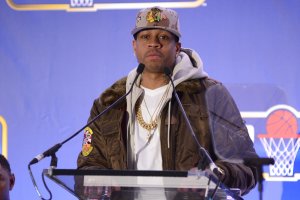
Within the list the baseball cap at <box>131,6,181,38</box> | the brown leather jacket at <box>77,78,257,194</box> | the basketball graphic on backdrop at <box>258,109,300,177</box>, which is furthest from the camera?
the basketball graphic on backdrop at <box>258,109,300,177</box>

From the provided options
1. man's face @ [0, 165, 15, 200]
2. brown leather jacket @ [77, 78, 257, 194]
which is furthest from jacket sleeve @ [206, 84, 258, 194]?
man's face @ [0, 165, 15, 200]

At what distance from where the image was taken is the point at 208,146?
2.45 meters

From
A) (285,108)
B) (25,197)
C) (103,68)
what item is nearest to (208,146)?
(285,108)

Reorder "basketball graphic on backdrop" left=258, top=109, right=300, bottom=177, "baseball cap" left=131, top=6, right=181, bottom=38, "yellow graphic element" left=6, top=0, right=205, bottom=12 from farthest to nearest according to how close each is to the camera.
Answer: "yellow graphic element" left=6, top=0, right=205, bottom=12
"basketball graphic on backdrop" left=258, top=109, right=300, bottom=177
"baseball cap" left=131, top=6, right=181, bottom=38

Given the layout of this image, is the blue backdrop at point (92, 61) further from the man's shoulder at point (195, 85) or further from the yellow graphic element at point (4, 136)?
the man's shoulder at point (195, 85)

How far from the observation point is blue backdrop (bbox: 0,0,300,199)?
10.8 feet

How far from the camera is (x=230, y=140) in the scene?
95.4 inches

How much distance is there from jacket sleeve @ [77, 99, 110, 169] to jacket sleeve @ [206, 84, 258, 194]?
1.46ft

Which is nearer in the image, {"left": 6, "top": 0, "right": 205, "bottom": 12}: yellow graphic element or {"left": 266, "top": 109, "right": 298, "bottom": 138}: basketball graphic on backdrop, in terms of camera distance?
{"left": 266, "top": 109, "right": 298, "bottom": 138}: basketball graphic on backdrop

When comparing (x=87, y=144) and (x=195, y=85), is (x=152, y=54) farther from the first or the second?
(x=87, y=144)

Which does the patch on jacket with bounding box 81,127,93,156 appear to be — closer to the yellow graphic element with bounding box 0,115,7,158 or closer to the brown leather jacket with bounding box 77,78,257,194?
the brown leather jacket with bounding box 77,78,257,194

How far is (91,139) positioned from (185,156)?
1.29 ft

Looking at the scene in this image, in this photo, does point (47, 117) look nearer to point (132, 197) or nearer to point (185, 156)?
point (185, 156)

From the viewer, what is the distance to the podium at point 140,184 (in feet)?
5.65
